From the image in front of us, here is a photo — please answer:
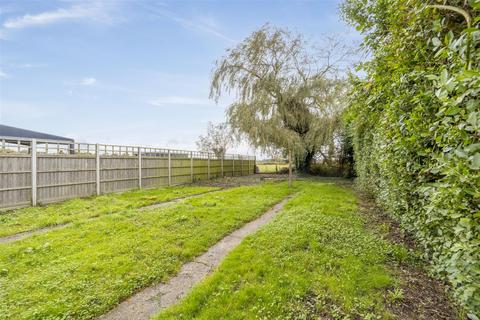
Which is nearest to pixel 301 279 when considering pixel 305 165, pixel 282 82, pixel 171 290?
pixel 171 290

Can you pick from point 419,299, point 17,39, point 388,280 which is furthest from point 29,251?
point 17,39

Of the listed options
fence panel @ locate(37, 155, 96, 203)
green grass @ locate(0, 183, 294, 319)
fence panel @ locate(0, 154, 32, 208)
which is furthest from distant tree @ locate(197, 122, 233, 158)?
green grass @ locate(0, 183, 294, 319)

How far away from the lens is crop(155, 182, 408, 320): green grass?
2201 mm

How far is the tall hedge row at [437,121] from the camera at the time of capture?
3.84 ft

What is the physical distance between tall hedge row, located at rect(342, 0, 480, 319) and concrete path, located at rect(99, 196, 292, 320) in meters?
2.49

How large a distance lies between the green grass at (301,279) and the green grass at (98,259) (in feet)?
2.42

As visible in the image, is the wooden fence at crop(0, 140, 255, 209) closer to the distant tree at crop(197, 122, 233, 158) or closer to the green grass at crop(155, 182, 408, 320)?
the green grass at crop(155, 182, 408, 320)

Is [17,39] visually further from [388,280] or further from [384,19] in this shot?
[388,280]

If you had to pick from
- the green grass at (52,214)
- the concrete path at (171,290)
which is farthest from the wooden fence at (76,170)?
the concrete path at (171,290)

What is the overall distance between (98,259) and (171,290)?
1.26 metres

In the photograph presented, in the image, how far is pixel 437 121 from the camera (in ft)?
5.41

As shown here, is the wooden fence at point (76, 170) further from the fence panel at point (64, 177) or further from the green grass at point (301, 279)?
the green grass at point (301, 279)

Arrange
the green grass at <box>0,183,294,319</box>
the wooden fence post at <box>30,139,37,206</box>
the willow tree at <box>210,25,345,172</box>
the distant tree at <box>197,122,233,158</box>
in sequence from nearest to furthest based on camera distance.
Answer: the green grass at <box>0,183,294,319</box>
the wooden fence post at <box>30,139,37,206</box>
the willow tree at <box>210,25,345,172</box>
the distant tree at <box>197,122,233,158</box>

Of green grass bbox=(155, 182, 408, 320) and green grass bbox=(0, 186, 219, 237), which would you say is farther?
green grass bbox=(0, 186, 219, 237)
